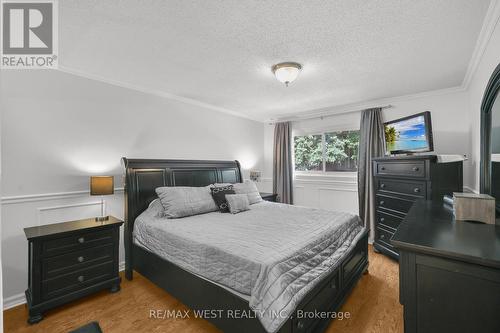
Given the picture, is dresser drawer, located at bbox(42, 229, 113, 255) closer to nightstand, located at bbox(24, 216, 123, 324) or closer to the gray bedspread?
nightstand, located at bbox(24, 216, 123, 324)

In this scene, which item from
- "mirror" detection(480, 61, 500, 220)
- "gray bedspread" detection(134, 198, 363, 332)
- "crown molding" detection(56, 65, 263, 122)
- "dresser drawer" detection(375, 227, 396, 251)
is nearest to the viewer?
"gray bedspread" detection(134, 198, 363, 332)

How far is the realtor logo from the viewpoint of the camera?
6.18ft

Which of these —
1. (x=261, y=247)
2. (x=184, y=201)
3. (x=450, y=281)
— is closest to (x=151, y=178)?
(x=184, y=201)

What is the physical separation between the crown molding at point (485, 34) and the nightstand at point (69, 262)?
3.76 metres

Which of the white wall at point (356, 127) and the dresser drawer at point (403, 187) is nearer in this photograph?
the dresser drawer at point (403, 187)

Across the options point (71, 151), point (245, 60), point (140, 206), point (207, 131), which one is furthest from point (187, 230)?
point (207, 131)

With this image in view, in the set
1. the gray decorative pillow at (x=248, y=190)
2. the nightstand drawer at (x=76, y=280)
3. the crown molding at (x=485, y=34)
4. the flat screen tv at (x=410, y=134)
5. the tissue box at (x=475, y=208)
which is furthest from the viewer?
the gray decorative pillow at (x=248, y=190)

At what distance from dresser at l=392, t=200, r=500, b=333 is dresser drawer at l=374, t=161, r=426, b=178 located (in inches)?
69.7

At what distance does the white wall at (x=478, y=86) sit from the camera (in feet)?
6.72

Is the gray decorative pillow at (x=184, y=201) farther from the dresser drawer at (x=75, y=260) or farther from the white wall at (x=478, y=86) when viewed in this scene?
the white wall at (x=478, y=86)

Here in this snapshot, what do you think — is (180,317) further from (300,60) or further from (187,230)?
(300,60)

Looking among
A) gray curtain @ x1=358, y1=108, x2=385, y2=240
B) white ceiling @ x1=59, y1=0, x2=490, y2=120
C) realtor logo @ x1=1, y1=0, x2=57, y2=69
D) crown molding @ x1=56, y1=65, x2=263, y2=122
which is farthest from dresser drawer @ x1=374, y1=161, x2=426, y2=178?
realtor logo @ x1=1, y1=0, x2=57, y2=69

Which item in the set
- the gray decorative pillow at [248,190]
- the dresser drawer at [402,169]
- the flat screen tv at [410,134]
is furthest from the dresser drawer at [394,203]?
the gray decorative pillow at [248,190]

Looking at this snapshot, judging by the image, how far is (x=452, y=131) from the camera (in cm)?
351
